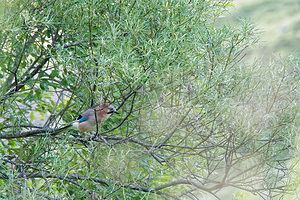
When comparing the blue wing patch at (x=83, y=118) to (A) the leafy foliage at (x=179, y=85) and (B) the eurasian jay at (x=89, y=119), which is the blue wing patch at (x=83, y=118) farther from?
(A) the leafy foliage at (x=179, y=85)

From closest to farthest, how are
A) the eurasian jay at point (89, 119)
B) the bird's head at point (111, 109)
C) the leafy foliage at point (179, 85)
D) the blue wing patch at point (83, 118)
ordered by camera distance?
the leafy foliage at point (179, 85)
the bird's head at point (111, 109)
the eurasian jay at point (89, 119)
the blue wing patch at point (83, 118)

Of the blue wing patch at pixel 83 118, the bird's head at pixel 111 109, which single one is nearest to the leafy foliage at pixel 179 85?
the bird's head at pixel 111 109

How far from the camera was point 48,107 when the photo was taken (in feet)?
17.4

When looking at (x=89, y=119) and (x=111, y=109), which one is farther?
(x=89, y=119)

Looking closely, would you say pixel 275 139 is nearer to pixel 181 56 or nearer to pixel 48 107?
pixel 181 56

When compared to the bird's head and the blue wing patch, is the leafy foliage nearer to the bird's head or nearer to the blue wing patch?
the bird's head

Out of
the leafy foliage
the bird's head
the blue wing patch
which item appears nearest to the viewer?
the leafy foliage

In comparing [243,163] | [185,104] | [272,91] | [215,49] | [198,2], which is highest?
[198,2]

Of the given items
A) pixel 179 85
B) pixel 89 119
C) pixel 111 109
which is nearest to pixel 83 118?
pixel 89 119

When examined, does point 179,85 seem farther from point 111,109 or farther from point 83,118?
point 83,118

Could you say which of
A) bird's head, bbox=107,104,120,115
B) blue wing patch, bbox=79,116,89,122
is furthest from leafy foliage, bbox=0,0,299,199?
blue wing patch, bbox=79,116,89,122

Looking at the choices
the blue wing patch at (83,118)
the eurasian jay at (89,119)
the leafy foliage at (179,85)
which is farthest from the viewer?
the blue wing patch at (83,118)

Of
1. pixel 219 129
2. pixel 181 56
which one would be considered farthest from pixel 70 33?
pixel 219 129

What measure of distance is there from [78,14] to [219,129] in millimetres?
1643
